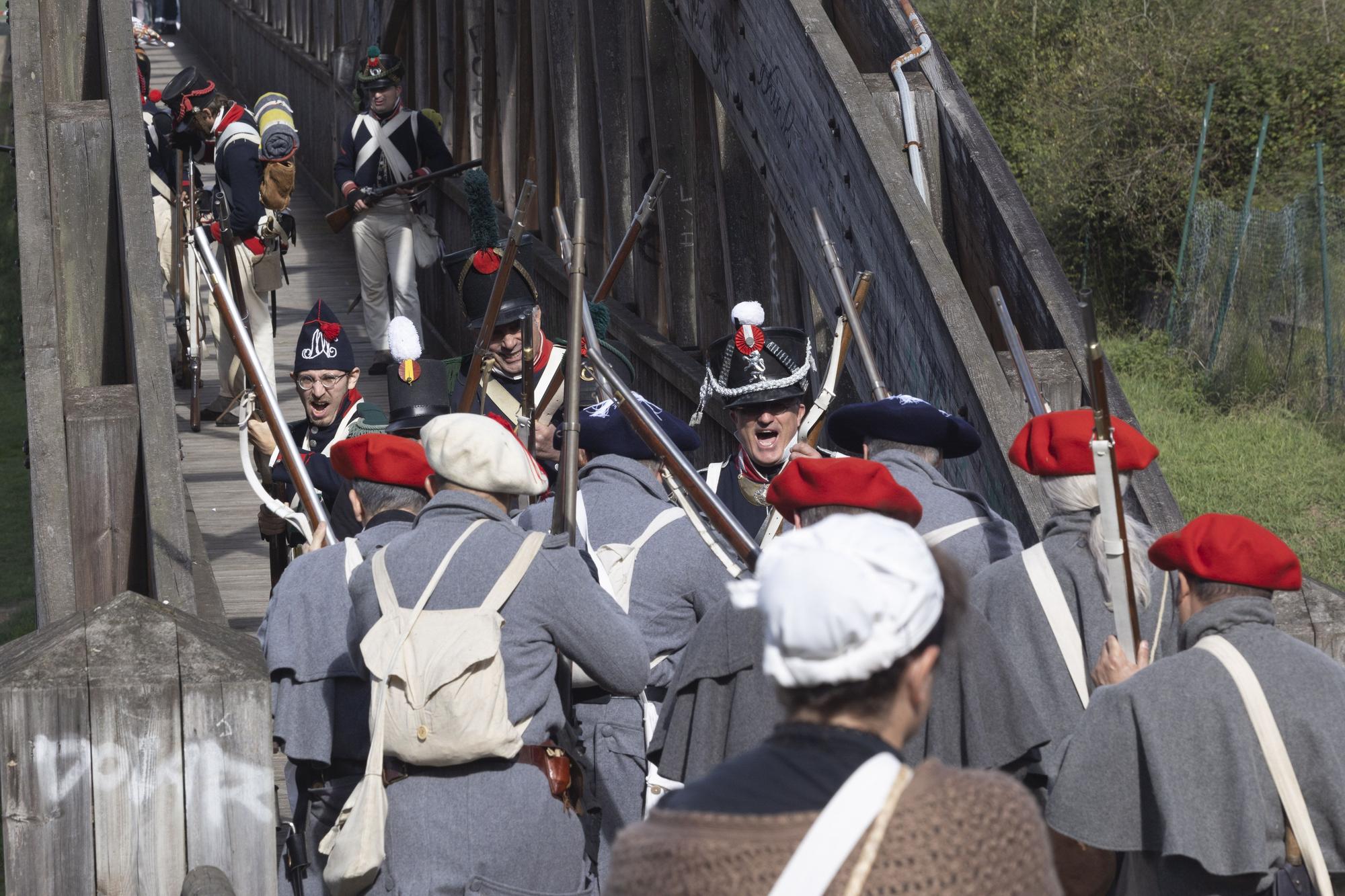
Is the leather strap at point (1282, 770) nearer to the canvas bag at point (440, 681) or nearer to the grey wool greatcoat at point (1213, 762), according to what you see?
the grey wool greatcoat at point (1213, 762)

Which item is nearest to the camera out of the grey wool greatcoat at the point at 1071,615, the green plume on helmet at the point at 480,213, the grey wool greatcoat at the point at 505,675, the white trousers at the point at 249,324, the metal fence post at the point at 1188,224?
the grey wool greatcoat at the point at 505,675

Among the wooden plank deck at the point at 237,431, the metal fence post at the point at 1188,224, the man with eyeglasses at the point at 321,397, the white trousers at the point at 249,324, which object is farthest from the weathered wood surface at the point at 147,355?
the metal fence post at the point at 1188,224

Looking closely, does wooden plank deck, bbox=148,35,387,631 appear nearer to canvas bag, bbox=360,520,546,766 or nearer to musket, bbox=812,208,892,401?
musket, bbox=812,208,892,401

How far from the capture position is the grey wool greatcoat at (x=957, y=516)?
427 centimetres

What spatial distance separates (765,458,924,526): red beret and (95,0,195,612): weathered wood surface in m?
1.60

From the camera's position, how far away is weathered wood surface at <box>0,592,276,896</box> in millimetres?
3303

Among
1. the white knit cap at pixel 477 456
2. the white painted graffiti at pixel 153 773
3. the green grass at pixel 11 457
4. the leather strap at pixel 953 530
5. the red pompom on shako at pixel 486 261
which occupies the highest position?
the red pompom on shako at pixel 486 261

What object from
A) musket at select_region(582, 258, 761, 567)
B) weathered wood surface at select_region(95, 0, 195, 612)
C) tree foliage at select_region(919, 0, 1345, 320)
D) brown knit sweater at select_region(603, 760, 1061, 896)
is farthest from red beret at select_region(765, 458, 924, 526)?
tree foliage at select_region(919, 0, 1345, 320)

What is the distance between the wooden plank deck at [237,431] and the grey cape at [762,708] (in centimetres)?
408

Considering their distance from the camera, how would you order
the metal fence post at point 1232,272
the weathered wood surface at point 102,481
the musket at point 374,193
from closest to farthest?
the weathered wood surface at point 102,481 < the musket at point 374,193 < the metal fence post at point 1232,272

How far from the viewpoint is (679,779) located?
380 centimetres

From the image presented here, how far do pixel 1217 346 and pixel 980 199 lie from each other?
30.9 feet

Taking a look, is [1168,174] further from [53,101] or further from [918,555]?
[918,555]

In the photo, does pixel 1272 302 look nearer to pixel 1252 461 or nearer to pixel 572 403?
pixel 1252 461
